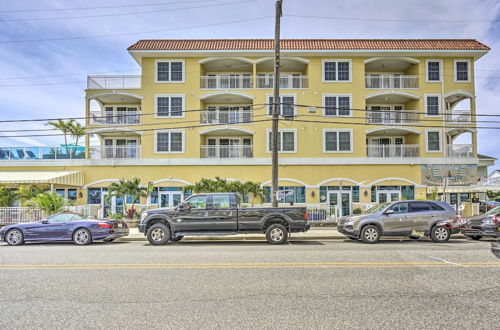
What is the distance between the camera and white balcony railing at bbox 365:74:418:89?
29.4 meters

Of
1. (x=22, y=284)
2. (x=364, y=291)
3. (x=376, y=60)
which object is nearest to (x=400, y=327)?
(x=364, y=291)

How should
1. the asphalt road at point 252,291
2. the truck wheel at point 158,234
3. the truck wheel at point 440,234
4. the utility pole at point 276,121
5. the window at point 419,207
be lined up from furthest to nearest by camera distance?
the utility pole at point 276,121, the window at point 419,207, the truck wheel at point 440,234, the truck wheel at point 158,234, the asphalt road at point 252,291

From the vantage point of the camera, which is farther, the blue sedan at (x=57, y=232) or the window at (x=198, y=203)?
the blue sedan at (x=57, y=232)

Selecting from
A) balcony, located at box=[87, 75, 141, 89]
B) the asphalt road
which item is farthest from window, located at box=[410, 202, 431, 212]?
balcony, located at box=[87, 75, 141, 89]

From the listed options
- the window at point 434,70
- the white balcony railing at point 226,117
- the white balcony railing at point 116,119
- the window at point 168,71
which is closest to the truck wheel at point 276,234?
the white balcony railing at point 226,117

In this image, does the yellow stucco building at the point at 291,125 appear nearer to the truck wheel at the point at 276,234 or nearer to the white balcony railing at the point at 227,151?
the white balcony railing at the point at 227,151

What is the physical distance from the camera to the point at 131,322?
5137mm

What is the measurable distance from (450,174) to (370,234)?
17.1 metres

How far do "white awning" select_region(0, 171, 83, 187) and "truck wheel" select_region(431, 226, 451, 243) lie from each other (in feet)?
69.3

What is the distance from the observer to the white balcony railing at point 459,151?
28.9 m

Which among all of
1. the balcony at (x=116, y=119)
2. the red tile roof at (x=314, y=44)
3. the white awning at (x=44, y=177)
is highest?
the red tile roof at (x=314, y=44)

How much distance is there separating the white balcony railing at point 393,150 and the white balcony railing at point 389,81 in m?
4.47

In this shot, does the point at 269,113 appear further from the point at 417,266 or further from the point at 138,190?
the point at 417,266

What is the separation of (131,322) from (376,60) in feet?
92.3
